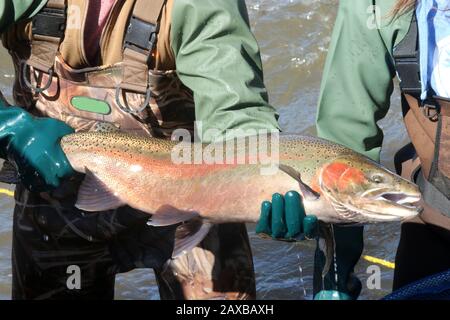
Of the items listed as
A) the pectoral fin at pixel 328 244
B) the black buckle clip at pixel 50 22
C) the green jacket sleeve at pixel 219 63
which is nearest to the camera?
the pectoral fin at pixel 328 244

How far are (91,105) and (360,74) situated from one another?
3.81 ft

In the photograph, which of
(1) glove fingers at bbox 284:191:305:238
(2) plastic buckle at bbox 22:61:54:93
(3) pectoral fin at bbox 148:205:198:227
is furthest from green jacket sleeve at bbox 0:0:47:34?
(1) glove fingers at bbox 284:191:305:238

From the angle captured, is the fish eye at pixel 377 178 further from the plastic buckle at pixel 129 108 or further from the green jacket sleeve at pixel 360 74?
the plastic buckle at pixel 129 108

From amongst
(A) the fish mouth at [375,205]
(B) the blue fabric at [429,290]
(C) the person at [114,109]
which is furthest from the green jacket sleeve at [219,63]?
(B) the blue fabric at [429,290]

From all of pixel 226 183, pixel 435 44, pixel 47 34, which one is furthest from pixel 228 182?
pixel 47 34

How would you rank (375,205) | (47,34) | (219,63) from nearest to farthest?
(375,205), (219,63), (47,34)

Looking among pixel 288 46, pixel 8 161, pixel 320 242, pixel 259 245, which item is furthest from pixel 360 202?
pixel 288 46

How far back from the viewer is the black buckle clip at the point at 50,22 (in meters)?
4.13

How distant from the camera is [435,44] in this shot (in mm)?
3670

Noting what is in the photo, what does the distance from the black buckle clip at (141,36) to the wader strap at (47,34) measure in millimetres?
285

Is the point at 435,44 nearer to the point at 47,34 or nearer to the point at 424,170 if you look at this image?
the point at 424,170

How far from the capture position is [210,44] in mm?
3941

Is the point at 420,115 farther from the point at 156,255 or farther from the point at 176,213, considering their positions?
the point at 156,255

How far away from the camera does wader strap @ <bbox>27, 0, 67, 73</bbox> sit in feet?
13.6
